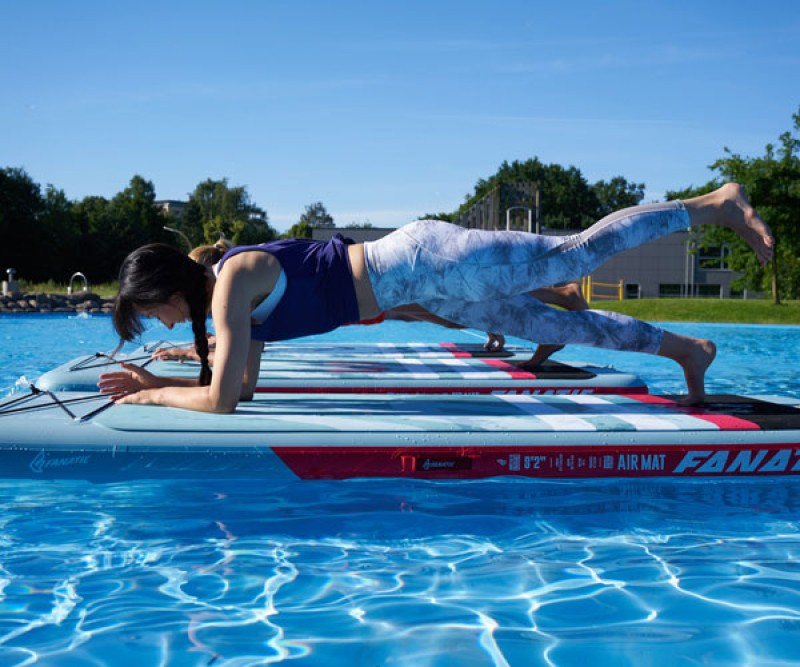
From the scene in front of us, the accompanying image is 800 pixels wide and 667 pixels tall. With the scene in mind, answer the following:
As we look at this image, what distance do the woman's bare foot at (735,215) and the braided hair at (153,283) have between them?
2223 millimetres

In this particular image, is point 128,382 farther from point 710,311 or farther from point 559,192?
point 559,192

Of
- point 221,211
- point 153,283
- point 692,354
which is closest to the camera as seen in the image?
point 153,283

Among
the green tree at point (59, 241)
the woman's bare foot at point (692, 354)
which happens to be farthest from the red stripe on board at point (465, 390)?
the green tree at point (59, 241)

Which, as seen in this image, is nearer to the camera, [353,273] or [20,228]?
[353,273]

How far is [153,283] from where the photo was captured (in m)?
3.25

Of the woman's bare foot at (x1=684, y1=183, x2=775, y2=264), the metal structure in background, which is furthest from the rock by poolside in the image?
the woman's bare foot at (x1=684, y1=183, x2=775, y2=264)

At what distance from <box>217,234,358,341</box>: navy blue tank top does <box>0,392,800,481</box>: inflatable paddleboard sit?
0.47 meters

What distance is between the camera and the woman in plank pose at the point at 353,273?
10.8ft

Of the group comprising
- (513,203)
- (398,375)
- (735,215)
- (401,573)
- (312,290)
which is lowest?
(401,573)

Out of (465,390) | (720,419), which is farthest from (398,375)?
(720,419)

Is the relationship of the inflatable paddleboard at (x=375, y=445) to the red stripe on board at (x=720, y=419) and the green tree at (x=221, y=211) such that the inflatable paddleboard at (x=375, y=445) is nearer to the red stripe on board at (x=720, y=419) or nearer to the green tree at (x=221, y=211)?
the red stripe on board at (x=720, y=419)

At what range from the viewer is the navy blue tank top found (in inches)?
135

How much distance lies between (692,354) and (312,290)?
200 cm

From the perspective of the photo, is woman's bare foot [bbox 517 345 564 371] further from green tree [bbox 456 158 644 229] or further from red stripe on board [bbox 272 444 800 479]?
green tree [bbox 456 158 644 229]
